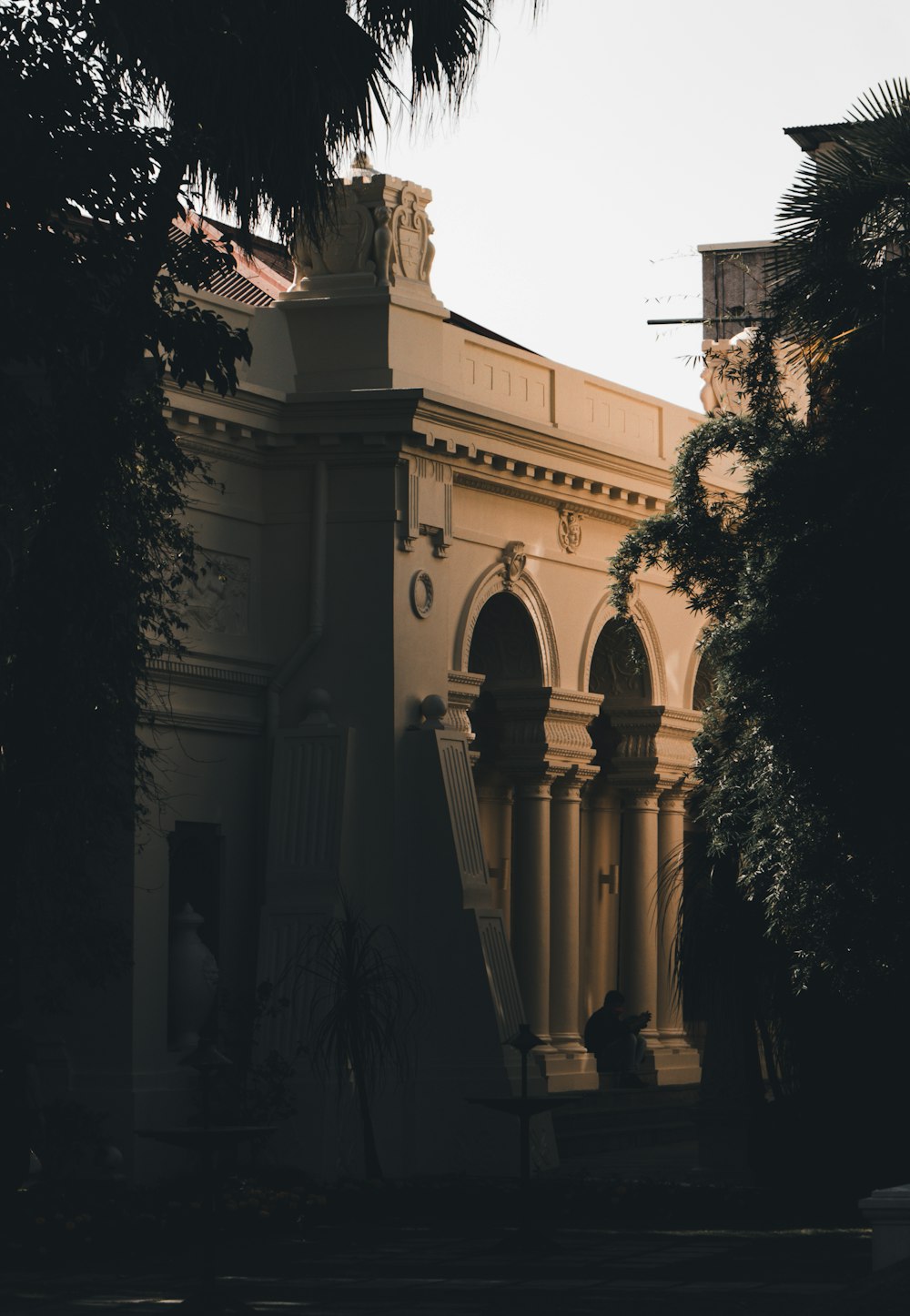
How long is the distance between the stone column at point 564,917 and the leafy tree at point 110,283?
7.49 m

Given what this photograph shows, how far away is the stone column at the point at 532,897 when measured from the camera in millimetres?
25175

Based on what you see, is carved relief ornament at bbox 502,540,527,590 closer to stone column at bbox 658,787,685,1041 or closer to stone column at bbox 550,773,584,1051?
stone column at bbox 550,773,584,1051

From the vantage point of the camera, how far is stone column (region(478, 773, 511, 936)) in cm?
2720

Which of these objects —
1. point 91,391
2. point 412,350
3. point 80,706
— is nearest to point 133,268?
point 91,391

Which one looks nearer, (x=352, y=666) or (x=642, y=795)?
(x=352, y=666)

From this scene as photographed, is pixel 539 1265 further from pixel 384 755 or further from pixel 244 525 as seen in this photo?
pixel 244 525

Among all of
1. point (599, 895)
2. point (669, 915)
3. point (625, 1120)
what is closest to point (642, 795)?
point (669, 915)

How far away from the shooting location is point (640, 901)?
90.2ft

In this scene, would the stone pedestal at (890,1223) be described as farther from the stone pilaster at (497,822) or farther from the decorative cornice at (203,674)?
the stone pilaster at (497,822)

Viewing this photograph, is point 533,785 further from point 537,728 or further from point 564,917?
point 564,917

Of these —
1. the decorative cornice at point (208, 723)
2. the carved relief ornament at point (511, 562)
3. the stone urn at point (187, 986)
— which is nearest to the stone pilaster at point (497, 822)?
the carved relief ornament at point (511, 562)

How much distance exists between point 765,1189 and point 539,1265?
391 centimetres

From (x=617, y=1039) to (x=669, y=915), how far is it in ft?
5.42

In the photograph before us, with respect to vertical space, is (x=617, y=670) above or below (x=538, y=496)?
below
